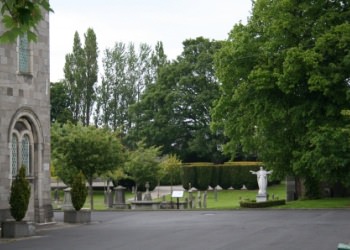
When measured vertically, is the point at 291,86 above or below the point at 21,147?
above

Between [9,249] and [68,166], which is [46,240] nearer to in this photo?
[9,249]

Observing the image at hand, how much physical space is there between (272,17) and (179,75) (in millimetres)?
35251

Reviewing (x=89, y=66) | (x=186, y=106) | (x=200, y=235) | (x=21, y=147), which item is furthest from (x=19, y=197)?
(x=89, y=66)

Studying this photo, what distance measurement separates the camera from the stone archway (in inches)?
1059

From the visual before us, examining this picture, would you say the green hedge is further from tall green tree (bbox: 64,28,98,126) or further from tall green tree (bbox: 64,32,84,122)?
tall green tree (bbox: 64,32,84,122)

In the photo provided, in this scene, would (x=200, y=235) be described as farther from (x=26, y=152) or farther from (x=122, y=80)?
(x=122, y=80)

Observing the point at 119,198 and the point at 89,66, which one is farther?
the point at 89,66

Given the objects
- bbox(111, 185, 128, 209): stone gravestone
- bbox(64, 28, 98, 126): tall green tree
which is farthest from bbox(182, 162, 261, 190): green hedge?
bbox(64, 28, 98, 126): tall green tree

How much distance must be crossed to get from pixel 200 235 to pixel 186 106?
173 ft

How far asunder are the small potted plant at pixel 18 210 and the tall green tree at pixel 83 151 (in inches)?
542

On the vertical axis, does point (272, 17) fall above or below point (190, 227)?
above

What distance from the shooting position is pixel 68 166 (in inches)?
1537

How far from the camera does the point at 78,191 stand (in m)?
29.6

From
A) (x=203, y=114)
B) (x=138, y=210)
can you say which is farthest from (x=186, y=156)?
(x=138, y=210)
